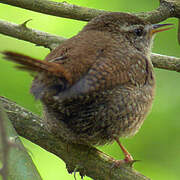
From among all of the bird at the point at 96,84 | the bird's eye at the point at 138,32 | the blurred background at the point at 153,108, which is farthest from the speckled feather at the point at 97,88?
the blurred background at the point at 153,108

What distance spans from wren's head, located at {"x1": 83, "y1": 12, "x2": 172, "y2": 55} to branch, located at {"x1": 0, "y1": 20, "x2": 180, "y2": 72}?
0.15 metres

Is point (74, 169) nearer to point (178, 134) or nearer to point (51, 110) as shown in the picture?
point (51, 110)

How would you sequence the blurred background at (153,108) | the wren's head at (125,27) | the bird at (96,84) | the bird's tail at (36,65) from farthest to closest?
the blurred background at (153,108)
the wren's head at (125,27)
the bird at (96,84)
the bird's tail at (36,65)

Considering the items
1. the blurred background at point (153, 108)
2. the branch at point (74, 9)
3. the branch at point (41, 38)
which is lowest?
the blurred background at point (153, 108)

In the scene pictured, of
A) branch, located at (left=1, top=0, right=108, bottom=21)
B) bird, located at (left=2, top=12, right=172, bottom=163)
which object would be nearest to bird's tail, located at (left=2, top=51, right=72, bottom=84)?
bird, located at (left=2, top=12, right=172, bottom=163)

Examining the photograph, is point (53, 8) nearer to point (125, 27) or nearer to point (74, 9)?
point (74, 9)

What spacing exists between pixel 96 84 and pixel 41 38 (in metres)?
1.11

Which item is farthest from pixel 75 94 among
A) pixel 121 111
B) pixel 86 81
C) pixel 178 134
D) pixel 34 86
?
pixel 178 134

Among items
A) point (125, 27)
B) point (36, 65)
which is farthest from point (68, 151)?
point (125, 27)

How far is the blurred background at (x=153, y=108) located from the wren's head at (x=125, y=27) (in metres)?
0.70

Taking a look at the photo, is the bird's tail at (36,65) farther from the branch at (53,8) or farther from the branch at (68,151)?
the branch at (53,8)

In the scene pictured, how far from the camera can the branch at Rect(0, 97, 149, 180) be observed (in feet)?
9.57

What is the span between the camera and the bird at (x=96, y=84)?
97.0 inches

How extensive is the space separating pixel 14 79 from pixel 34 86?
3.54 ft
